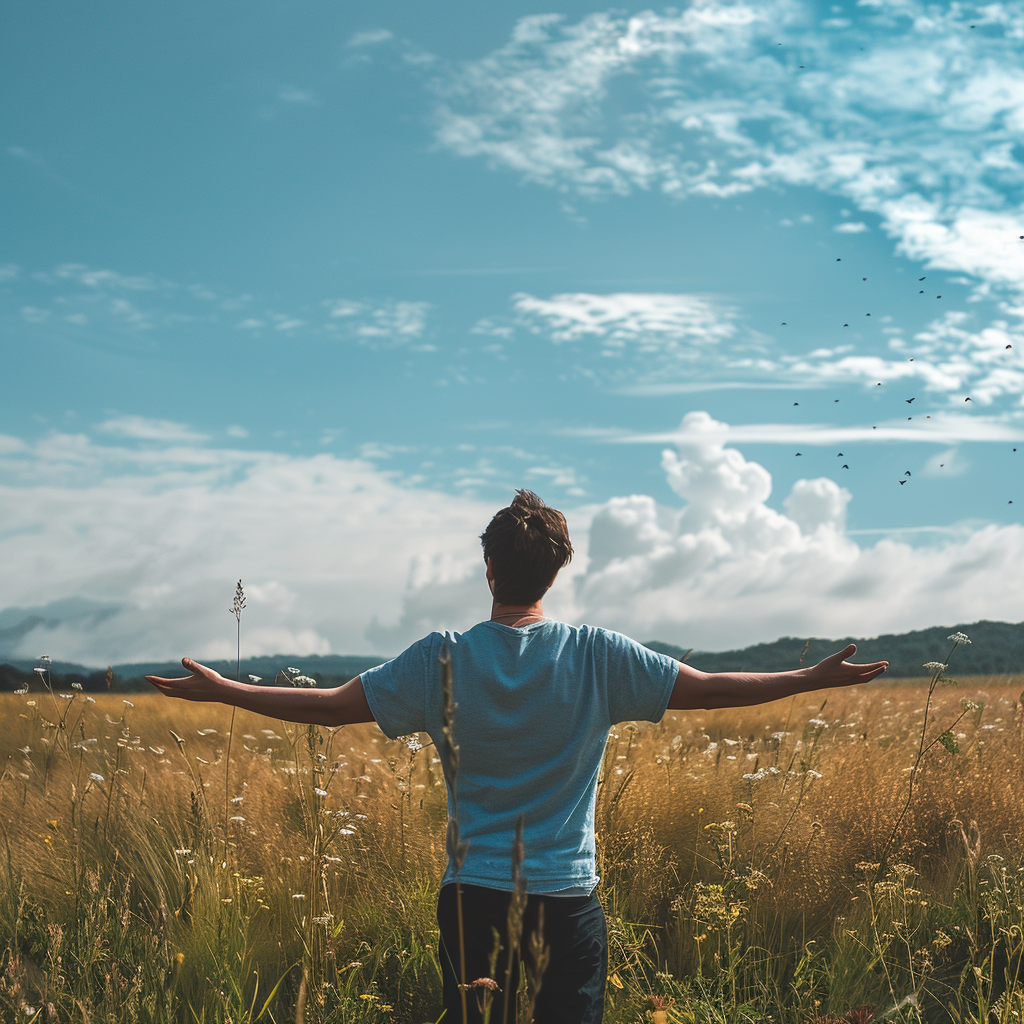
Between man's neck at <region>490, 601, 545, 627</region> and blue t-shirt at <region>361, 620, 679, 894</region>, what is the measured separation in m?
0.05

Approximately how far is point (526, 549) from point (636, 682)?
0.53m

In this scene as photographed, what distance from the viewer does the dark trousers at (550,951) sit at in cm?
242

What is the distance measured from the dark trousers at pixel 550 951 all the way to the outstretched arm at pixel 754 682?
2.29 feet

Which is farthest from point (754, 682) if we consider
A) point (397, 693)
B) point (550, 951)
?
point (397, 693)

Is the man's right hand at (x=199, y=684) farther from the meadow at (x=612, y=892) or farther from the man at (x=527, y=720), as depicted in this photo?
the meadow at (x=612, y=892)

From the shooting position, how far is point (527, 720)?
→ 2.44 metres

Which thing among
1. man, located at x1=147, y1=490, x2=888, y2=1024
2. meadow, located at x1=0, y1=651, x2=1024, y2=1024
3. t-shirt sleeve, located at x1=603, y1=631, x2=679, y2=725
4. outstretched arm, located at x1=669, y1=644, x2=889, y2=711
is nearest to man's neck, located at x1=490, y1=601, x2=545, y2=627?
man, located at x1=147, y1=490, x2=888, y2=1024

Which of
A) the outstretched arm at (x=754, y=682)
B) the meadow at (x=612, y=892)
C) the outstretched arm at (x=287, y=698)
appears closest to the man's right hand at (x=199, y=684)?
the outstretched arm at (x=287, y=698)

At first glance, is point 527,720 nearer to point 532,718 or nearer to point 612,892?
point 532,718

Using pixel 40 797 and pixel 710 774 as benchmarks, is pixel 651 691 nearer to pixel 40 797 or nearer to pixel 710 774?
pixel 710 774

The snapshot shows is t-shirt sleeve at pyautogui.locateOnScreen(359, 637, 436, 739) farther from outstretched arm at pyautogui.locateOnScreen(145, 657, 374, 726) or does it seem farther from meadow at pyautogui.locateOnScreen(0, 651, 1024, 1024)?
meadow at pyautogui.locateOnScreen(0, 651, 1024, 1024)

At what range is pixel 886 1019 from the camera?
11.6 feet

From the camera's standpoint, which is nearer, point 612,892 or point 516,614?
point 516,614

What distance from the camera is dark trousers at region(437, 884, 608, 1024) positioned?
2.42 metres
